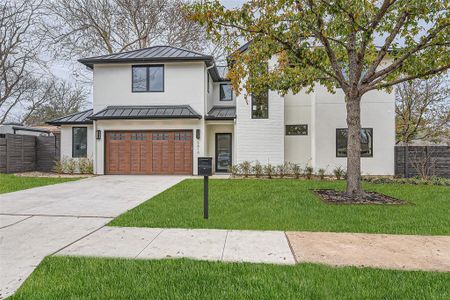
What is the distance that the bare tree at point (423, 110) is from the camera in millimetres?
18094

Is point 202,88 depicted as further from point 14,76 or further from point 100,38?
point 14,76

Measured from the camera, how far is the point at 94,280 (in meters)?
2.99

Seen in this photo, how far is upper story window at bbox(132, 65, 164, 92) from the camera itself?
1415 centimetres

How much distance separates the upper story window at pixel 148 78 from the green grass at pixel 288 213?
7.62m

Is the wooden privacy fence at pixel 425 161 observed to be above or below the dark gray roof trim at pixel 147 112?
below

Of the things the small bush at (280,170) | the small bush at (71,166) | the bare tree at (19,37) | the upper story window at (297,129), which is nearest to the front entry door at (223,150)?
the small bush at (280,170)

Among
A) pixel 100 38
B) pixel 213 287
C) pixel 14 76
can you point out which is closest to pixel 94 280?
pixel 213 287

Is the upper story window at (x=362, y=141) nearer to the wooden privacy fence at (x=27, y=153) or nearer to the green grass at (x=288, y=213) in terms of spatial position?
the green grass at (x=288, y=213)

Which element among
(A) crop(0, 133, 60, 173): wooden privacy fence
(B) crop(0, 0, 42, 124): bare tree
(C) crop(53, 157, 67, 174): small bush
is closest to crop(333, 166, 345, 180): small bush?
(C) crop(53, 157, 67, 174): small bush

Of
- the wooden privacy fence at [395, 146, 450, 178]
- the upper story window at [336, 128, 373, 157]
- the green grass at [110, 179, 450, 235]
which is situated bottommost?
Result: the green grass at [110, 179, 450, 235]

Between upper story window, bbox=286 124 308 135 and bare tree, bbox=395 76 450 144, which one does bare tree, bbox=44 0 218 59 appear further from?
bare tree, bbox=395 76 450 144

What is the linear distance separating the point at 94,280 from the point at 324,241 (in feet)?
10.7

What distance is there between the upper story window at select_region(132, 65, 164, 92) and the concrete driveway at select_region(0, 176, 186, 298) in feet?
20.2

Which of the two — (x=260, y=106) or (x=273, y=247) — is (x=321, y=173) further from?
(x=273, y=247)
